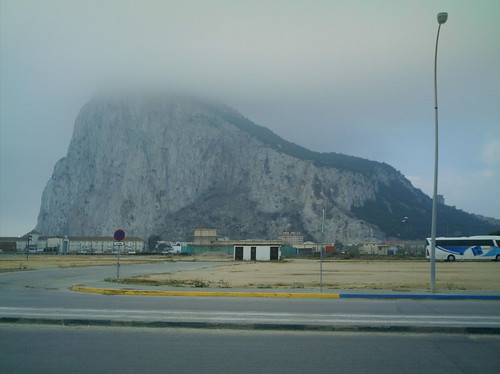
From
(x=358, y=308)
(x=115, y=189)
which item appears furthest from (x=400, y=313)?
(x=115, y=189)

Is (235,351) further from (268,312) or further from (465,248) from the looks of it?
(465,248)

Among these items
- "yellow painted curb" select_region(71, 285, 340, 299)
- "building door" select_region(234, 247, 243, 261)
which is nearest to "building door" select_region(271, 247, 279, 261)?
"building door" select_region(234, 247, 243, 261)

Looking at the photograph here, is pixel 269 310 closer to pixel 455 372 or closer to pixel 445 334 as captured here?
pixel 445 334

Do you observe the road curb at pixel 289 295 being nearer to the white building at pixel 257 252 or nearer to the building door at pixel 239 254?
the white building at pixel 257 252

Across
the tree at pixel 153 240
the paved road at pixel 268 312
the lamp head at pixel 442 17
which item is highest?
the lamp head at pixel 442 17

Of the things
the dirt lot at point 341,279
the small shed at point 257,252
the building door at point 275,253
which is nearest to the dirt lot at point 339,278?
the dirt lot at point 341,279

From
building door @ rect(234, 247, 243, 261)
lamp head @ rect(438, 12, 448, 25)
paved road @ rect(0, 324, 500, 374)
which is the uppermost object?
lamp head @ rect(438, 12, 448, 25)

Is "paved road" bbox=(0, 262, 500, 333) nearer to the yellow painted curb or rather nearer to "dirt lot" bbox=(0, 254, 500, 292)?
the yellow painted curb

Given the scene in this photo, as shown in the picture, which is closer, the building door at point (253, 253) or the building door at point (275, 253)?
the building door at point (275, 253)
